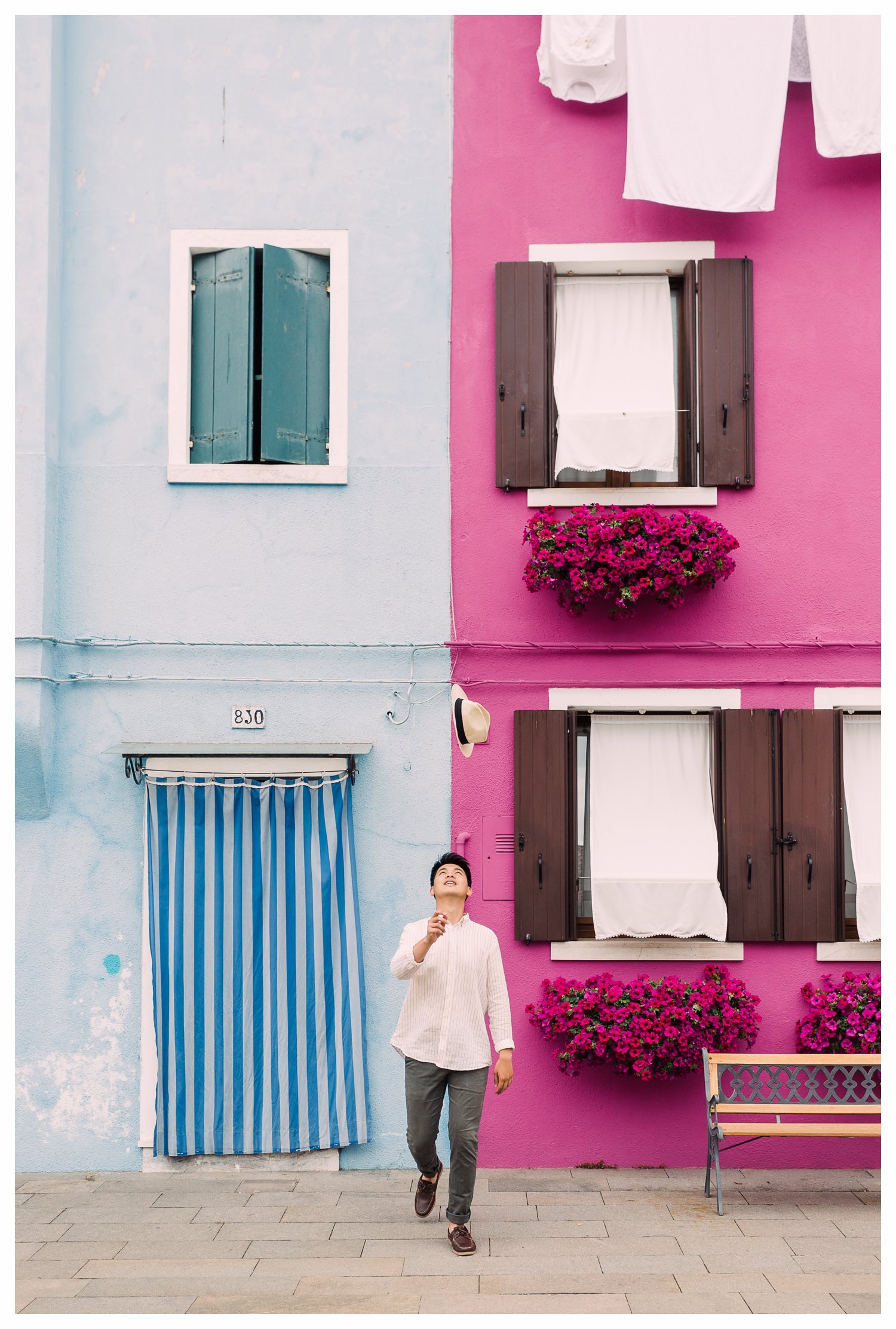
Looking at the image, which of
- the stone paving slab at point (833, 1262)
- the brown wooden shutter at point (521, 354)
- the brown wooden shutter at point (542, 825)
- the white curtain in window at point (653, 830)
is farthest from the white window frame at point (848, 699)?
the brown wooden shutter at point (521, 354)

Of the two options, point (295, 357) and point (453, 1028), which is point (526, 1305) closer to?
point (453, 1028)

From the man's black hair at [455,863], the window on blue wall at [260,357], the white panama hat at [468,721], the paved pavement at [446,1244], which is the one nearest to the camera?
the paved pavement at [446,1244]

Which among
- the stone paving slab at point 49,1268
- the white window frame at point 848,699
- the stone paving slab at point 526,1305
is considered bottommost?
the stone paving slab at point 49,1268

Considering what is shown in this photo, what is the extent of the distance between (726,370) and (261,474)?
327 cm

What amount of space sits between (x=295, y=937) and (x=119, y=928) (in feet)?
3.95

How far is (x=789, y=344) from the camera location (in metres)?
8.20

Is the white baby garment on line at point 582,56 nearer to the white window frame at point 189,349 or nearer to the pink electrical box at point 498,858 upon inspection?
the white window frame at point 189,349

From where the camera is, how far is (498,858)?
7.96 m

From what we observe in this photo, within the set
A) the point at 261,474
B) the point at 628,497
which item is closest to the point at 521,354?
the point at 628,497

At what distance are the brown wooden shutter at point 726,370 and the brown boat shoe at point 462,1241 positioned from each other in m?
4.89

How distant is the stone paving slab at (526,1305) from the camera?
5.43 m

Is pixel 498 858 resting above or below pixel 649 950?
above

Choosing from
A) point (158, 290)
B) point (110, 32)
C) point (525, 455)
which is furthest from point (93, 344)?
point (525, 455)
